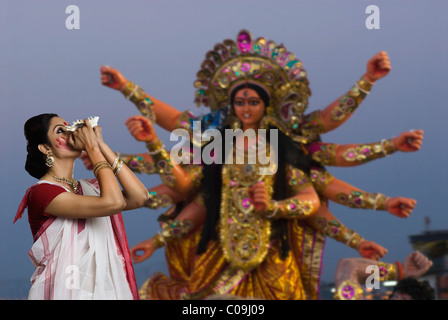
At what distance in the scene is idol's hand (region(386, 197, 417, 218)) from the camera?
13.5 ft

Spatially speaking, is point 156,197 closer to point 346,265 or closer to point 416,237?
point 346,265

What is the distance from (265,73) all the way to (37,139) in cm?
289

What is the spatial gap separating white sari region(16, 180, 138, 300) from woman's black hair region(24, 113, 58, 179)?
0.18 meters

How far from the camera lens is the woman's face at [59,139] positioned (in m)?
1.75

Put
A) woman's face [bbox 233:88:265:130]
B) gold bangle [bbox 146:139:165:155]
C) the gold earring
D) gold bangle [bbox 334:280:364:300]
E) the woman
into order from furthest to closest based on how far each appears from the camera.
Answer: woman's face [bbox 233:88:265:130], gold bangle [bbox 146:139:165:155], gold bangle [bbox 334:280:364:300], the gold earring, the woman

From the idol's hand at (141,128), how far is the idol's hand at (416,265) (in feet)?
5.96

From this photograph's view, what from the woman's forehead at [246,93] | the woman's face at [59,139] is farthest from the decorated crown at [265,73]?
the woman's face at [59,139]

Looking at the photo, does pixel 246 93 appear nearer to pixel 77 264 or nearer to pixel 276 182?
pixel 276 182

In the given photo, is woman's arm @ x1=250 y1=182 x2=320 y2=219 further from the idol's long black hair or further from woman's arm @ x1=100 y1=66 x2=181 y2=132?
woman's arm @ x1=100 y1=66 x2=181 y2=132

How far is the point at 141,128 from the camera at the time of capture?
162 inches

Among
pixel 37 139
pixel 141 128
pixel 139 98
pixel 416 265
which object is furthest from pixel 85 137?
pixel 416 265

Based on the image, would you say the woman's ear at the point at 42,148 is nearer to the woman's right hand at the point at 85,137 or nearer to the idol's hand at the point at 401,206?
the woman's right hand at the point at 85,137

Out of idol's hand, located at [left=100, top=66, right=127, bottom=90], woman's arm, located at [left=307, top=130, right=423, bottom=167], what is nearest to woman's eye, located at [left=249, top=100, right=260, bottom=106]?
woman's arm, located at [left=307, top=130, right=423, bottom=167]
